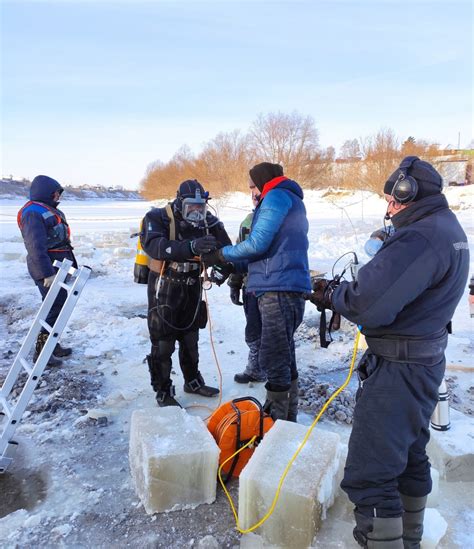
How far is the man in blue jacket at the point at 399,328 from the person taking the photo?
6.77 feet

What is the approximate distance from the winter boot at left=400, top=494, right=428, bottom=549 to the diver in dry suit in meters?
2.39

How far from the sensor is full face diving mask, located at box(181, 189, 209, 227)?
4.05 metres

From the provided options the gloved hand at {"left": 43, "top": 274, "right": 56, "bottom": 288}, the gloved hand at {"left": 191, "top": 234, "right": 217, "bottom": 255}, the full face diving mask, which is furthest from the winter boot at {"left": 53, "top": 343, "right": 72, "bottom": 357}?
the gloved hand at {"left": 191, "top": 234, "right": 217, "bottom": 255}

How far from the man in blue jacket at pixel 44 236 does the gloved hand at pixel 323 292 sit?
348 cm

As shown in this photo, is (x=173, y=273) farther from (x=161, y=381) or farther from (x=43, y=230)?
(x=43, y=230)

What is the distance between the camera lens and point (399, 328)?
218 cm

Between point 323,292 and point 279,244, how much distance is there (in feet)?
2.97

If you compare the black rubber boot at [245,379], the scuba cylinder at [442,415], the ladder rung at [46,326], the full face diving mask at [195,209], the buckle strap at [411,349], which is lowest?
the black rubber boot at [245,379]

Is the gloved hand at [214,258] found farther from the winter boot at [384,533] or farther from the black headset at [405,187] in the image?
the winter boot at [384,533]

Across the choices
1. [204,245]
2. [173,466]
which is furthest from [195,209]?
[173,466]

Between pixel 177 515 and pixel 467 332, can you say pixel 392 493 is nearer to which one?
pixel 177 515

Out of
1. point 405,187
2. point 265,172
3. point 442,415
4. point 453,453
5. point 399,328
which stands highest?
point 265,172

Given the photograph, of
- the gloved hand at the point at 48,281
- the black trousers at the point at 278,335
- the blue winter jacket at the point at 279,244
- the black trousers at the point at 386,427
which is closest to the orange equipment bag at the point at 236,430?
the black trousers at the point at 278,335

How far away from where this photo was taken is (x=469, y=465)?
10.6 feet
